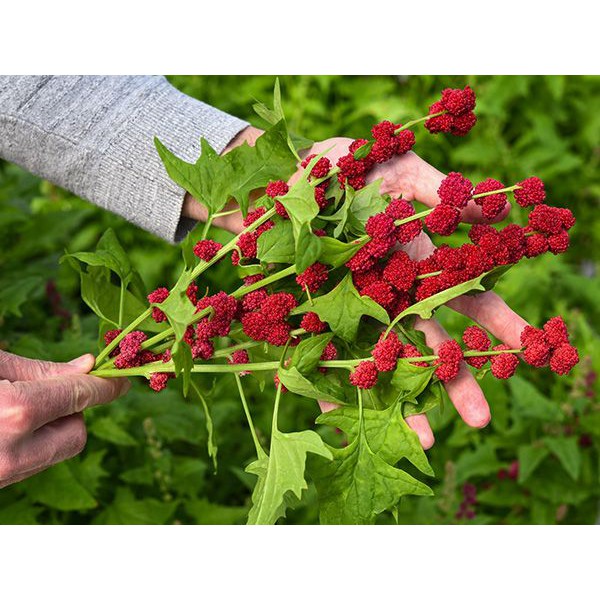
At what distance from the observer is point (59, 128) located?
1.74 metres

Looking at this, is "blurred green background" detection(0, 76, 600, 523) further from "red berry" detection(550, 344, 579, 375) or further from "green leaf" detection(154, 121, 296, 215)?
"green leaf" detection(154, 121, 296, 215)

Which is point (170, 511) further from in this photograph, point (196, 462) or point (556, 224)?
point (556, 224)

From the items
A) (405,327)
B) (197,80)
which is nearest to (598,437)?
(405,327)

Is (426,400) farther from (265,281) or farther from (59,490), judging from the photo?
(59,490)

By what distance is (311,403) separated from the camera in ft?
8.55

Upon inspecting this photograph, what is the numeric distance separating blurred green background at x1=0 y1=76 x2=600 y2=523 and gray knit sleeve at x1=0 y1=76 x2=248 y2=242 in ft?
1.28

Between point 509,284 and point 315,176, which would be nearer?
point 315,176

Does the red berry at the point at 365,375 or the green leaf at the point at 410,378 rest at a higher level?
the red berry at the point at 365,375

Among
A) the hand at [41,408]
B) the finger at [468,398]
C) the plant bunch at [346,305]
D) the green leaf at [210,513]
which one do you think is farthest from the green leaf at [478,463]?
the hand at [41,408]

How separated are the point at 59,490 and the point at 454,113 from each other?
1.20 m

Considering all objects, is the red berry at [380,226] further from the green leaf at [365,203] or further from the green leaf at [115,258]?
the green leaf at [115,258]

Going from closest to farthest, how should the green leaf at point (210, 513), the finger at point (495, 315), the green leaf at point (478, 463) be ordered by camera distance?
the finger at point (495, 315), the green leaf at point (210, 513), the green leaf at point (478, 463)

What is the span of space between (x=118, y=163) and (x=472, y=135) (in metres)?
2.11

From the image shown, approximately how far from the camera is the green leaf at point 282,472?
1.21 meters
